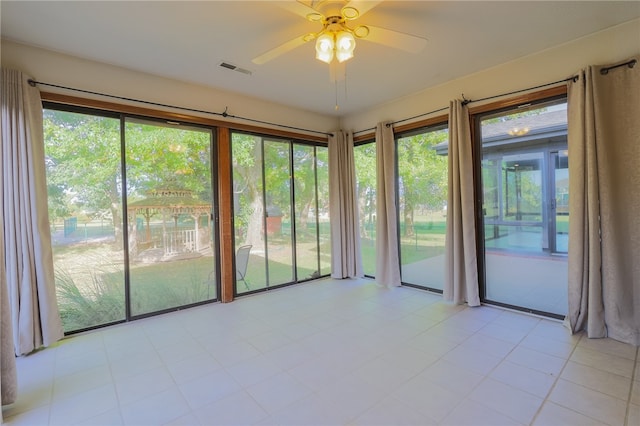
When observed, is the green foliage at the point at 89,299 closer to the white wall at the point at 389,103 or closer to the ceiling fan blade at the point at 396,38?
the white wall at the point at 389,103

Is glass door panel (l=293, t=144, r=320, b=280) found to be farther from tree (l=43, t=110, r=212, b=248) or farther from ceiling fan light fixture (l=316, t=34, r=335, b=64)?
ceiling fan light fixture (l=316, t=34, r=335, b=64)

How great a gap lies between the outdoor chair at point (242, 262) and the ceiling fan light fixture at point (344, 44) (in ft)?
9.18

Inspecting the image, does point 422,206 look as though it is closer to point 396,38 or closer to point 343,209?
point 343,209

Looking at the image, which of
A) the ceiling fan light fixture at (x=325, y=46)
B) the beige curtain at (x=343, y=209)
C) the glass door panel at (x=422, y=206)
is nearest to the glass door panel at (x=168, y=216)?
the beige curtain at (x=343, y=209)

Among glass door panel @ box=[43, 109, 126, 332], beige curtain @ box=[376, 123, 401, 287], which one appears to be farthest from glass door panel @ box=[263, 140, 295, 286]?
glass door panel @ box=[43, 109, 126, 332]

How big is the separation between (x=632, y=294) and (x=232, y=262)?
3.94 m

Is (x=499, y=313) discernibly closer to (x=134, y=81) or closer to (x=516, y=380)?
(x=516, y=380)

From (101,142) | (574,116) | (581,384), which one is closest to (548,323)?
(581,384)

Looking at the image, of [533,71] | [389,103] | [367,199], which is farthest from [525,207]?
[389,103]

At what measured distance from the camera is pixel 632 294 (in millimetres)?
2428

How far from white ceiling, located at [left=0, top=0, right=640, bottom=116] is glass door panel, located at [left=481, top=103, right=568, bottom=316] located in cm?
73

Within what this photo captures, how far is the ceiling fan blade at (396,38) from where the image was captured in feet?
6.39

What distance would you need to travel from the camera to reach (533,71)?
2.94 m

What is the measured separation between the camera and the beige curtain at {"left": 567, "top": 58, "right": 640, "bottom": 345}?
94.2 inches
